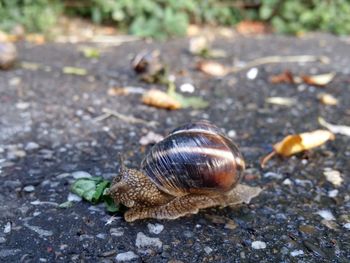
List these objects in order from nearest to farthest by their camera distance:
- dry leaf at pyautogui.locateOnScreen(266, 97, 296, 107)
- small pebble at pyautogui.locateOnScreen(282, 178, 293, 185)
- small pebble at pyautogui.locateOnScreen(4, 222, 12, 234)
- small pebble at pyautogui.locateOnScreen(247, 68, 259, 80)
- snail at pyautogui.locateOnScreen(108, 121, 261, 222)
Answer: small pebble at pyautogui.locateOnScreen(4, 222, 12, 234)
snail at pyautogui.locateOnScreen(108, 121, 261, 222)
small pebble at pyautogui.locateOnScreen(282, 178, 293, 185)
dry leaf at pyautogui.locateOnScreen(266, 97, 296, 107)
small pebble at pyautogui.locateOnScreen(247, 68, 259, 80)

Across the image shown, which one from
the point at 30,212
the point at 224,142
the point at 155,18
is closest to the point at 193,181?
the point at 224,142

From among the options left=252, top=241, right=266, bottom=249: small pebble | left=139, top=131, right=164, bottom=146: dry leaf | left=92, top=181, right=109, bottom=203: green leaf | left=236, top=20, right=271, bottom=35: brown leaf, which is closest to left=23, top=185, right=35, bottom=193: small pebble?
left=92, top=181, right=109, bottom=203: green leaf

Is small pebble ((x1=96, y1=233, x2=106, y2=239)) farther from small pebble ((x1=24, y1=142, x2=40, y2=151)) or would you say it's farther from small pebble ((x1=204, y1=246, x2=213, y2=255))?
small pebble ((x1=24, y1=142, x2=40, y2=151))

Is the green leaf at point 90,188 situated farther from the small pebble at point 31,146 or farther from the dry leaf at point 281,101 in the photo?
the dry leaf at point 281,101

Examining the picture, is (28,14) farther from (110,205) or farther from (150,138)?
(110,205)

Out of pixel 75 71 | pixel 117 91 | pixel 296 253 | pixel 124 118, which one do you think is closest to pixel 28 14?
pixel 75 71

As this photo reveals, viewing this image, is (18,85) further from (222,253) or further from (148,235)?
(222,253)
